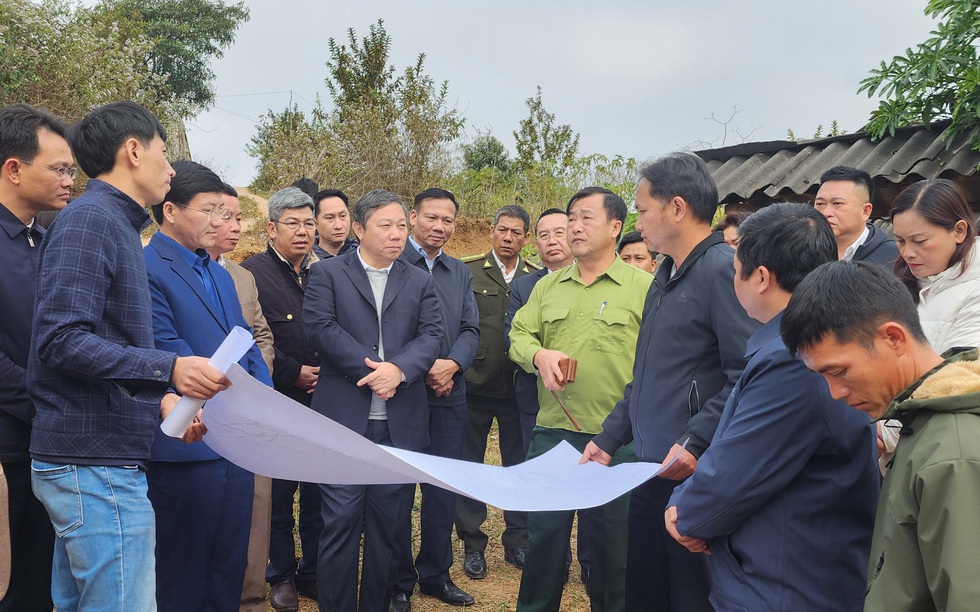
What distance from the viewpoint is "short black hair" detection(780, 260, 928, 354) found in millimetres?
1676

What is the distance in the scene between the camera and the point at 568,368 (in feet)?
12.4

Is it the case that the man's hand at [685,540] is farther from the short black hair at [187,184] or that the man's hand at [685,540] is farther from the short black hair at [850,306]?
the short black hair at [187,184]

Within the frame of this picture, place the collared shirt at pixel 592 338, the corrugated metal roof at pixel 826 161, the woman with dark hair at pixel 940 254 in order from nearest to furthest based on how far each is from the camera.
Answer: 1. the woman with dark hair at pixel 940 254
2. the collared shirt at pixel 592 338
3. the corrugated metal roof at pixel 826 161

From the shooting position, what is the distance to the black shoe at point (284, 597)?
422 centimetres

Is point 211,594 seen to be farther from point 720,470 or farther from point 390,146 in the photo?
point 390,146

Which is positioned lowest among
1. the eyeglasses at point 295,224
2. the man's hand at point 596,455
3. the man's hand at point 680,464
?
the man's hand at point 596,455

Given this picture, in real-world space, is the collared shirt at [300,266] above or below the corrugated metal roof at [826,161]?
below

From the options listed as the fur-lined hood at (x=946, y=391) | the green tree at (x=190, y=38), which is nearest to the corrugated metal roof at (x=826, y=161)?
the fur-lined hood at (x=946, y=391)

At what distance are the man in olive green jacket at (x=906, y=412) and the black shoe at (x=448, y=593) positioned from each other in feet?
10.0

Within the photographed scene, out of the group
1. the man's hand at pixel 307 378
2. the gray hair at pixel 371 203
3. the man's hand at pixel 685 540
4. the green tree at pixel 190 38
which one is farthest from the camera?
the green tree at pixel 190 38

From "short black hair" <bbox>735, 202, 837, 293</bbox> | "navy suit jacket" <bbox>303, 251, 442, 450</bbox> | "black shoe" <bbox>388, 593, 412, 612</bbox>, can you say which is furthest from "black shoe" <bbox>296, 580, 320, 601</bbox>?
"short black hair" <bbox>735, 202, 837, 293</bbox>

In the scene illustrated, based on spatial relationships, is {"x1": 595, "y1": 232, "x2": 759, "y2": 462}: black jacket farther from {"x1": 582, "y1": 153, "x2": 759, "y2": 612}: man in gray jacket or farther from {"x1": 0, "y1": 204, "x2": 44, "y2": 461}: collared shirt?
{"x1": 0, "y1": 204, "x2": 44, "y2": 461}: collared shirt

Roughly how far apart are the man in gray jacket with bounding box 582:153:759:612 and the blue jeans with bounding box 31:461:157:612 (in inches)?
66.4

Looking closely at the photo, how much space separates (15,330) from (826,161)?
21.2 ft
